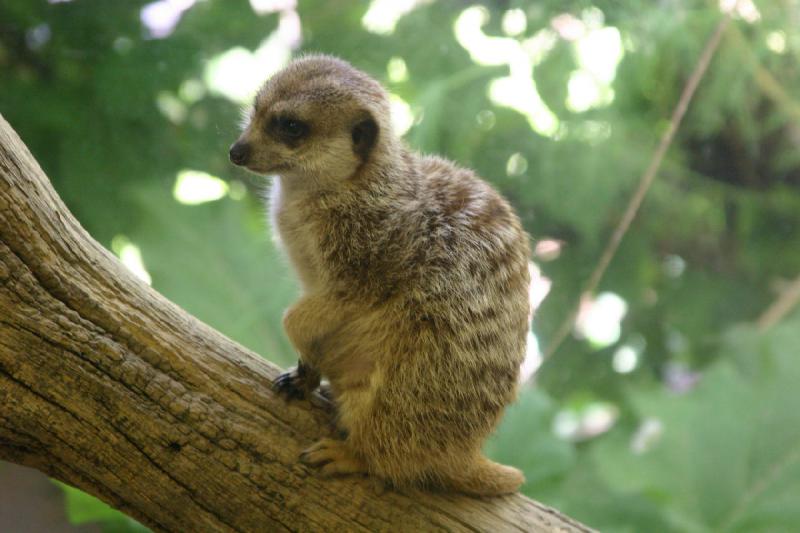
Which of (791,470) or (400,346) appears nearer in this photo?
(400,346)

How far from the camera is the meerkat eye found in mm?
1577

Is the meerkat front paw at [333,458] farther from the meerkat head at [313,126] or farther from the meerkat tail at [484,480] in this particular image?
the meerkat head at [313,126]

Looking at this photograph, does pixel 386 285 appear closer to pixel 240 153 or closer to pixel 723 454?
pixel 240 153

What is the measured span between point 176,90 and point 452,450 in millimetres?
1302

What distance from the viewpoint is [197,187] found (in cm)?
226

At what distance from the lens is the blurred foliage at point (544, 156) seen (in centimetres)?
214

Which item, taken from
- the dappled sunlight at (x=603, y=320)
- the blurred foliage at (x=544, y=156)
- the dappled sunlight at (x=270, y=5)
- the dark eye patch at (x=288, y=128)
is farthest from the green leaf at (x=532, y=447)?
the dappled sunlight at (x=270, y=5)

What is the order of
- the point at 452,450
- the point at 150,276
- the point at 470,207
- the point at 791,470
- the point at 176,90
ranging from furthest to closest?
the point at 791,470 → the point at 176,90 → the point at 150,276 → the point at 470,207 → the point at 452,450

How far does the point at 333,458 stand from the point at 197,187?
1.09 m

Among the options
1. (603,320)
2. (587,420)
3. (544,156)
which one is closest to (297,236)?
(544,156)

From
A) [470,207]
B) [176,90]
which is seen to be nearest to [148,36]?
[176,90]

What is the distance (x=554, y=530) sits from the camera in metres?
1.51

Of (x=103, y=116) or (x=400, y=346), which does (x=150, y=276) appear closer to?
(x=103, y=116)

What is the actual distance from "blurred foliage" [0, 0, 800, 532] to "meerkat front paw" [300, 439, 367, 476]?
26.6 inches
